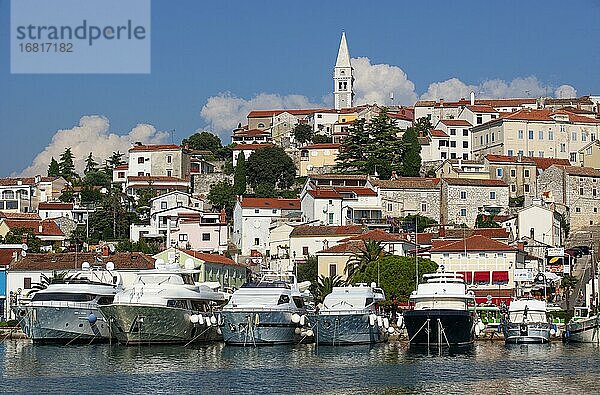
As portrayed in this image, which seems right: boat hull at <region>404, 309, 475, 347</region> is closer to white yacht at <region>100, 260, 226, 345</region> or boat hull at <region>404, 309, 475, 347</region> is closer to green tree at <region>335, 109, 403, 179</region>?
white yacht at <region>100, 260, 226, 345</region>

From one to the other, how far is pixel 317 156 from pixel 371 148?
32.6ft

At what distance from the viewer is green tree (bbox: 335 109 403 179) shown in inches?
3971

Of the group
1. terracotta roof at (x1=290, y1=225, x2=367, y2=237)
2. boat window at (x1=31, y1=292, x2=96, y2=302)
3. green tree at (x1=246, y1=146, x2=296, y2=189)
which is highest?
green tree at (x1=246, y1=146, x2=296, y2=189)

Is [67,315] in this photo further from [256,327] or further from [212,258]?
[212,258]

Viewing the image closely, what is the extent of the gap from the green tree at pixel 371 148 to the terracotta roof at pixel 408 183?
8.19 meters

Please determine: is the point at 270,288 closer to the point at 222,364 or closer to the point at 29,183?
the point at 222,364

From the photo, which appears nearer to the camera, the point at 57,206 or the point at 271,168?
the point at 57,206

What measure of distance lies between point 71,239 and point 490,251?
34494 millimetres

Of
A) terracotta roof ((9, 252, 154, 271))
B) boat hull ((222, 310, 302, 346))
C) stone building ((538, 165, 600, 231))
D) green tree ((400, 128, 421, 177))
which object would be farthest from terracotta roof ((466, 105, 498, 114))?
boat hull ((222, 310, 302, 346))

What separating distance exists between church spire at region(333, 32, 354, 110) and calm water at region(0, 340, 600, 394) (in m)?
105

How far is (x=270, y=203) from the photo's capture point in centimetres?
8800

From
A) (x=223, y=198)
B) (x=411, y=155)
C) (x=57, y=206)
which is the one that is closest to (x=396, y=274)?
(x=223, y=198)

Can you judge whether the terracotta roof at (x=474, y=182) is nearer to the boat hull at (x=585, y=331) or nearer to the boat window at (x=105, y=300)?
the boat hull at (x=585, y=331)

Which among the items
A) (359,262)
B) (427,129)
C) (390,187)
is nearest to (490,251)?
(359,262)
